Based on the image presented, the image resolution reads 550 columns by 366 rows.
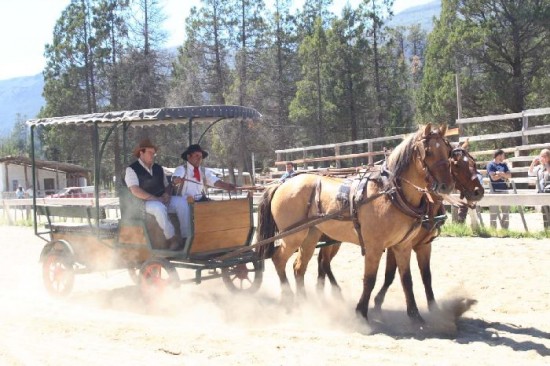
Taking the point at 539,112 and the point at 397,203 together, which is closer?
the point at 397,203

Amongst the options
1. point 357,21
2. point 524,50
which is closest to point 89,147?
point 357,21

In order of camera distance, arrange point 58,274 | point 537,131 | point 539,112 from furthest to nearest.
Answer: point 537,131
point 539,112
point 58,274

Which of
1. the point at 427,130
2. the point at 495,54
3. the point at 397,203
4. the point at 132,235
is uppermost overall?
the point at 495,54

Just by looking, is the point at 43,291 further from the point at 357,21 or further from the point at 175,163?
the point at 175,163

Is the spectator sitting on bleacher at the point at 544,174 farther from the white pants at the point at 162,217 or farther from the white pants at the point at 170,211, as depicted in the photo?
the white pants at the point at 162,217

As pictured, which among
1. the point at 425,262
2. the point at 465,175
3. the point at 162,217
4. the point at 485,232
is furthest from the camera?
the point at 485,232

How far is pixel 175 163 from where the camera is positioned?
1759 inches

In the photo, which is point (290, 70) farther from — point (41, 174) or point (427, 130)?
point (427, 130)

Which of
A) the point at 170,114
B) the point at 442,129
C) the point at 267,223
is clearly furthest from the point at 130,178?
the point at 442,129

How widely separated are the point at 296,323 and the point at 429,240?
1.76 meters

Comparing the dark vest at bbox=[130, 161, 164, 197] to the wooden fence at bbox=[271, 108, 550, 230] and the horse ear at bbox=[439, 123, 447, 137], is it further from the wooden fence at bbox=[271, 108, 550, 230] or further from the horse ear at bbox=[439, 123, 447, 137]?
the horse ear at bbox=[439, 123, 447, 137]

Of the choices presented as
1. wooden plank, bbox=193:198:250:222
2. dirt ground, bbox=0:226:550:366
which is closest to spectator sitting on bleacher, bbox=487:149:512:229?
dirt ground, bbox=0:226:550:366

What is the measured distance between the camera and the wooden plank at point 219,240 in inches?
295

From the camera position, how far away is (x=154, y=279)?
290 inches
